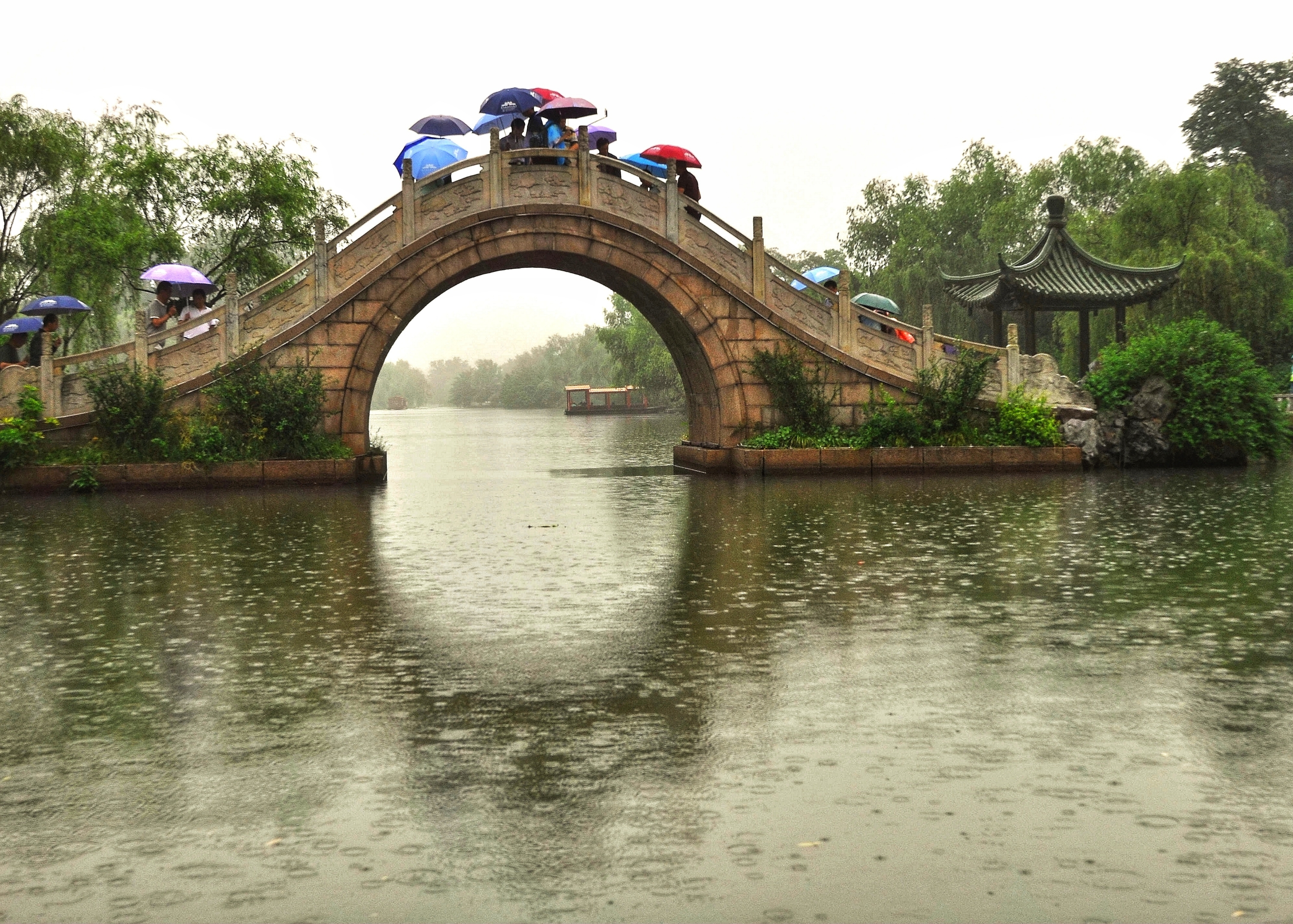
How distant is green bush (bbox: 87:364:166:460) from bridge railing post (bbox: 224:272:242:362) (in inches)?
43.6

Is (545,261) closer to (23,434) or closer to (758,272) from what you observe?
(758,272)

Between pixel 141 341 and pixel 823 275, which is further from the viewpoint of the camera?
pixel 823 275

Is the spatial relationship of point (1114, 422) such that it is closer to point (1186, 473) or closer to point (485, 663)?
point (1186, 473)

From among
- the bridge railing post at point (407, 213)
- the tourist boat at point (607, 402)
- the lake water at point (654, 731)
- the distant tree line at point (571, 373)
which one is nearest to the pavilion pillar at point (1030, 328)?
the bridge railing post at point (407, 213)

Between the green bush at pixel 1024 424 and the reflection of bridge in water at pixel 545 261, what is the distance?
52 cm

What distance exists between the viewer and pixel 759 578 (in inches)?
332

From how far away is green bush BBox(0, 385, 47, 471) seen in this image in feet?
54.2

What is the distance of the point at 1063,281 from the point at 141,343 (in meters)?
17.5

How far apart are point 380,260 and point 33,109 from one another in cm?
1376

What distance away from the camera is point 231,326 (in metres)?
17.9

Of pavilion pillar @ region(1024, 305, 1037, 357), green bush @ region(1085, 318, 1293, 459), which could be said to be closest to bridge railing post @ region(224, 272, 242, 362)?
green bush @ region(1085, 318, 1293, 459)

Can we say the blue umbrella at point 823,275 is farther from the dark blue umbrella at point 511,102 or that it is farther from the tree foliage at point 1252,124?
the tree foliage at point 1252,124

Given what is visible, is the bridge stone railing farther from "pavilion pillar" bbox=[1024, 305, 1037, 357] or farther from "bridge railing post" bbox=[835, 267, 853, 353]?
"pavilion pillar" bbox=[1024, 305, 1037, 357]

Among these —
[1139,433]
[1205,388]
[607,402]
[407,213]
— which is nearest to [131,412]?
[407,213]
